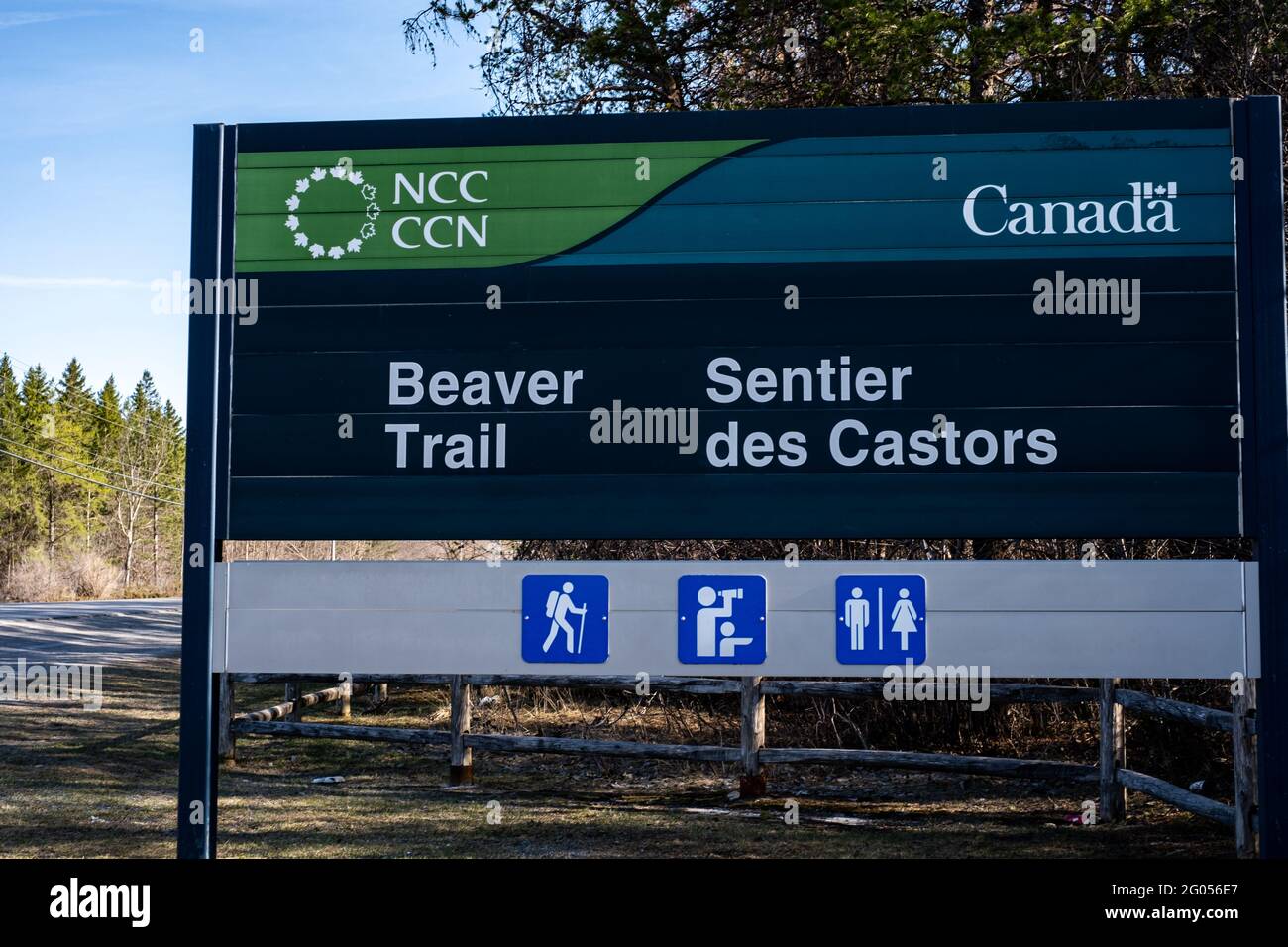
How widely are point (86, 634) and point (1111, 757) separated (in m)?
21.6

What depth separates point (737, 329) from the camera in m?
4.55

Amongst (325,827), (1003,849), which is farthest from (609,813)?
(1003,849)

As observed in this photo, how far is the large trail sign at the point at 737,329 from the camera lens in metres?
4.42

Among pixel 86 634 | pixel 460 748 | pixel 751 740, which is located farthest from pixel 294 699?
pixel 86 634

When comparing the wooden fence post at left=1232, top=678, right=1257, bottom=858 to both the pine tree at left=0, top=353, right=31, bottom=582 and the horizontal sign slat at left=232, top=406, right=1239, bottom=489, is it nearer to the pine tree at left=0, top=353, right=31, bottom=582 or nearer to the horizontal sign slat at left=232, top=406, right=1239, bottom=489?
the horizontal sign slat at left=232, top=406, right=1239, bottom=489

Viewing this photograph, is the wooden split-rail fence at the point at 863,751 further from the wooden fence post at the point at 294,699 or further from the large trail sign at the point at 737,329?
the large trail sign at the point at 737,329

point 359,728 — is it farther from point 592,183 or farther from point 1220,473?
point 1220,473

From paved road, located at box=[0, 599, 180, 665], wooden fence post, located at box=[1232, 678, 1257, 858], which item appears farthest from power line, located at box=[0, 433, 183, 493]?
wooden fence post, located at box=[1232, 678, 1257, 858]

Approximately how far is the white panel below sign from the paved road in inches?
583

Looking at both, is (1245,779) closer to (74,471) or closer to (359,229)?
(359,229)

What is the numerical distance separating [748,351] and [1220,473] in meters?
1.96

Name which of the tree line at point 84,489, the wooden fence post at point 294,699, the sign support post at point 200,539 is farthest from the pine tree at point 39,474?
the sign support post at point 200,539

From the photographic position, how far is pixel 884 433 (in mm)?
4465

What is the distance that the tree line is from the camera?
54000 mm
